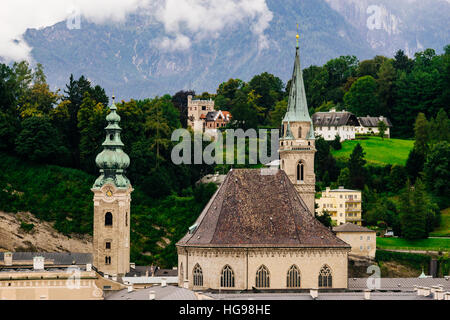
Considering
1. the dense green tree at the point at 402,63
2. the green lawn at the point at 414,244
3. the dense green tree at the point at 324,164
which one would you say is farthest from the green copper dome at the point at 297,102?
the dense green tree at the point at 402,63

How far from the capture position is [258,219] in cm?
6862

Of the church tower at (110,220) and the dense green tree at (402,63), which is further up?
the dense green tree at (402,63)

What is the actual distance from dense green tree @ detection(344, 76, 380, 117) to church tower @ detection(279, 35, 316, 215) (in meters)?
54.3

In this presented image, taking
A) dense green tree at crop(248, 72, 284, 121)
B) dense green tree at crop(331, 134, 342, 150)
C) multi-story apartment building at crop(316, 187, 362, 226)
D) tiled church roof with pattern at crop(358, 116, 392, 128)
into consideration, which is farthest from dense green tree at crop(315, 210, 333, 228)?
dense green tree at crop(248, 72, 284, 121)

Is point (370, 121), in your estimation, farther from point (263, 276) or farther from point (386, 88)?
point (263, 276)

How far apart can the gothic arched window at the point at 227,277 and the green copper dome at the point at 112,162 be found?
48.7ft

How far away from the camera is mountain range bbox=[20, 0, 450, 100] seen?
151 metres

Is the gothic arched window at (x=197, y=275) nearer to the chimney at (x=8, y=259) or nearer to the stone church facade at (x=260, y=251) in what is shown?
the stone church facade at (x=260, y=251)

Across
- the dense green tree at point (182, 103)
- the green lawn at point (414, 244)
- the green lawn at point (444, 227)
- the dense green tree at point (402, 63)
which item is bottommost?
the green lawn at point (414, 244)

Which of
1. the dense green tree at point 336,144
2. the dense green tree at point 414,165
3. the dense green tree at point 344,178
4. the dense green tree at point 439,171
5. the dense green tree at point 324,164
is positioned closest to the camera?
the dense green tree at point 344,178

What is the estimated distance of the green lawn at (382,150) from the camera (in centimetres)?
11262

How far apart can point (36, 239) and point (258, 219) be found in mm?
29359

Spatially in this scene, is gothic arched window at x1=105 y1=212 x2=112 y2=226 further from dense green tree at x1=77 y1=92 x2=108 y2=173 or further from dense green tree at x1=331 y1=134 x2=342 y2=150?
dense green tree at x1=331 y1=134 x2=342 y2=150

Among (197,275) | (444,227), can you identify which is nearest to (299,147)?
(197,275)
